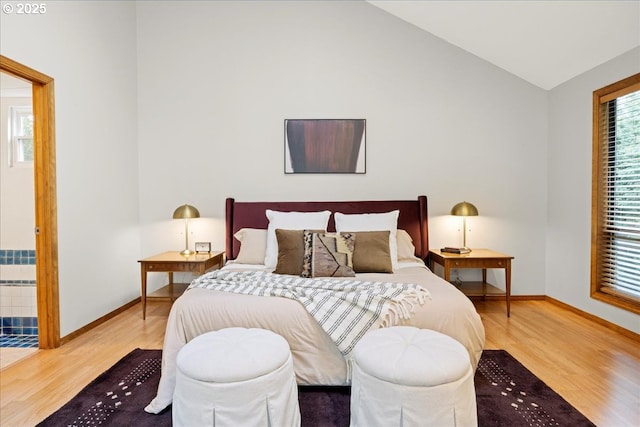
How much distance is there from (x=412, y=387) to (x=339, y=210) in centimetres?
256

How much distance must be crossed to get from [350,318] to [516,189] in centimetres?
311

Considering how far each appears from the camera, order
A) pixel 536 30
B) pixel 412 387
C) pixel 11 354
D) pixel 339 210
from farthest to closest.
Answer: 1. pixel 339 210
2. pixel 536 30
3. pixel 11 354
4. pixel 412 387

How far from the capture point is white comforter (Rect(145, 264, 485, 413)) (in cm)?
221

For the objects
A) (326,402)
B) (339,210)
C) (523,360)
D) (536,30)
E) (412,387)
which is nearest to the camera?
(412,387)

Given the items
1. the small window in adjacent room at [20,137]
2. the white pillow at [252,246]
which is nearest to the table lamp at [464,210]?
the white pillow at [252,246]

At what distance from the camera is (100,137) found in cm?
368

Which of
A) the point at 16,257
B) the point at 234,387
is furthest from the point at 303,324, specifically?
the point at 16,257

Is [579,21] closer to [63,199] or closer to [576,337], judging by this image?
[576,337]

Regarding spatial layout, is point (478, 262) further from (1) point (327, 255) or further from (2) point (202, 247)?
(2) point (202, 247)

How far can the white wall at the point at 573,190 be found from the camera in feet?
11.7

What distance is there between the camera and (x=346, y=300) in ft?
7.54

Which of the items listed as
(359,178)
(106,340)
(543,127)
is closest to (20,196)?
(106,340)

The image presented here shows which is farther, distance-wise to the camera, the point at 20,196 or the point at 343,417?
the point at 20,196

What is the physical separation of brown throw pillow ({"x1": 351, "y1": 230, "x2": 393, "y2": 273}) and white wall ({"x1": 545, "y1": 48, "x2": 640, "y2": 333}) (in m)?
2.12
